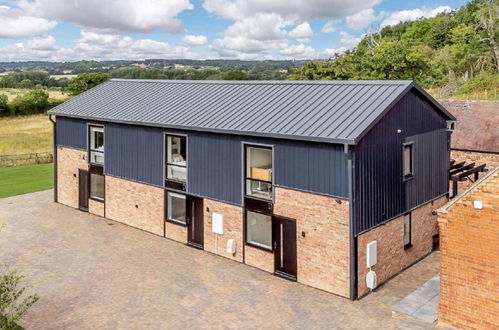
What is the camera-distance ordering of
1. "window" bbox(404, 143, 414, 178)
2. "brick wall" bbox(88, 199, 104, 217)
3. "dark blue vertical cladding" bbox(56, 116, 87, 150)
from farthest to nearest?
1. "dark blue vertical cladding" bbox(56, 116, 87, 150)
2. "brick wall" bbox(88, 199, 104, 217)
3. "window" bbox(404, 143, 414, 178)

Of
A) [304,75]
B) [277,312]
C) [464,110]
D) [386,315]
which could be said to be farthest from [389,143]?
[304,75]

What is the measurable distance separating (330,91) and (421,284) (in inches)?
287

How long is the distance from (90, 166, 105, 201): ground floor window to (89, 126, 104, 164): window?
396 mm

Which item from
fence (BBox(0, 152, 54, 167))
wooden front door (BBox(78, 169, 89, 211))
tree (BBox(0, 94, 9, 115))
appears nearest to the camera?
wooden front door (BBox(78, 169, 89, 211))

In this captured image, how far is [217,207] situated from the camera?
58.0 feet

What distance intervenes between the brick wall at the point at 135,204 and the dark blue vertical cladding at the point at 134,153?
36 cm

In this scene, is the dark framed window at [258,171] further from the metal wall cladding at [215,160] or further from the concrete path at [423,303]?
the concrete path at [423,303]

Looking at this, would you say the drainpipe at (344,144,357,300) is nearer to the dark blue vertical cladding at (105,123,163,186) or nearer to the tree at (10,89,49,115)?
the dark blue vertical cladding at (105,123,163,186)

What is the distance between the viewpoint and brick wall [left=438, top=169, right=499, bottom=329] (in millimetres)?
11227

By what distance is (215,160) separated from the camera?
1748cm

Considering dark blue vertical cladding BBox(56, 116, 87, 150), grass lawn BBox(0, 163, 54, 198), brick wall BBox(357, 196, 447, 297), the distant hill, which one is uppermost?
the distant hill

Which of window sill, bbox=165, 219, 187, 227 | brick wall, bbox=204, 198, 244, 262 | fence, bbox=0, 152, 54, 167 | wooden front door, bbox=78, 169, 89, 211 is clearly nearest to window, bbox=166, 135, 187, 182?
window sill, bbox=165, 219, 187, 227

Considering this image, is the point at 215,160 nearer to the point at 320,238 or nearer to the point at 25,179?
the point at 320,238

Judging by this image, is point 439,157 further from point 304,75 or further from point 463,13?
point 463,13
